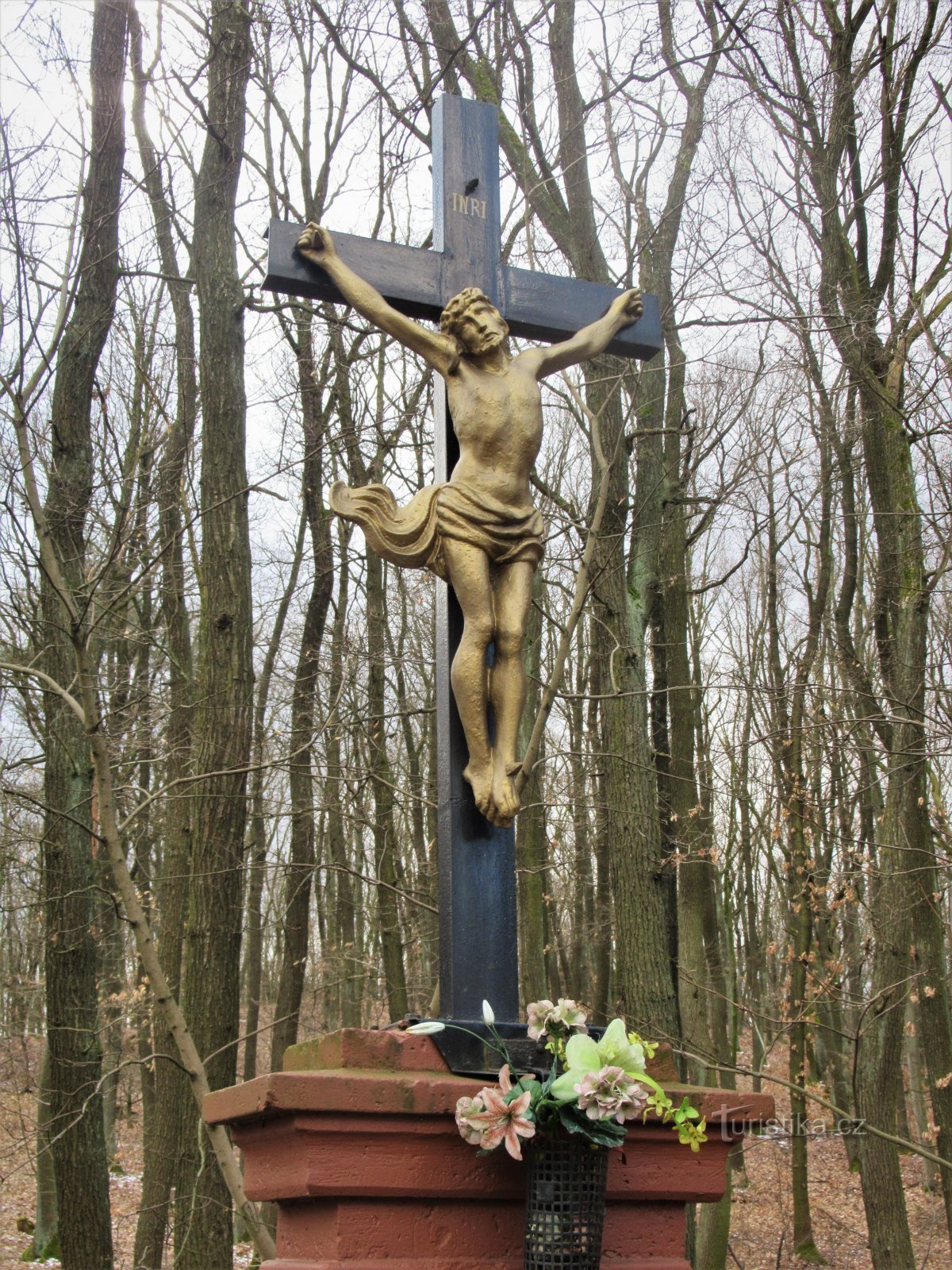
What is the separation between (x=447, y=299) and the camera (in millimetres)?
4289

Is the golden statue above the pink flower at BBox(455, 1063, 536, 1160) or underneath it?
above

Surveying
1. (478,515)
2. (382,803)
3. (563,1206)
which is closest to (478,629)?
(478,515)

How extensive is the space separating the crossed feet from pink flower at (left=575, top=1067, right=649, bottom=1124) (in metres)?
0.92

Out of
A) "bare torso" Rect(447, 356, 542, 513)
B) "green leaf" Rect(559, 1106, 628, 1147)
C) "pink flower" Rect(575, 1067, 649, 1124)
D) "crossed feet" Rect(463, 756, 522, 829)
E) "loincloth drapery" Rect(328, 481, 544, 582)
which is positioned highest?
"bare torso" Rect(447, 356, 542, 513)

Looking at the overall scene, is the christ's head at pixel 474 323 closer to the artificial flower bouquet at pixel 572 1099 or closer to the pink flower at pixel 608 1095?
the artificial flower bouquet at pixel 572 1099

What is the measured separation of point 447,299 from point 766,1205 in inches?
669

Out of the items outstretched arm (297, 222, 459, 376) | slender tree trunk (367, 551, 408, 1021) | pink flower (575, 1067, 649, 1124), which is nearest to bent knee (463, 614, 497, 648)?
outstretched arm (297, 222, 459, 376)

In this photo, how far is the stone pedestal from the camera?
2914 mm

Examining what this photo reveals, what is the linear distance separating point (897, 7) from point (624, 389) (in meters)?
3.52

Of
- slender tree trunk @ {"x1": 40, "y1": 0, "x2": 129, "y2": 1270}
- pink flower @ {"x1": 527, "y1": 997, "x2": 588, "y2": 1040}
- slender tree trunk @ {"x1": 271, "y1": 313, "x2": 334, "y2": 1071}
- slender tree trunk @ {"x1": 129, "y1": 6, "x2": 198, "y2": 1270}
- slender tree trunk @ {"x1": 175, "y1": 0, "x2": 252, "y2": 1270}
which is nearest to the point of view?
pink flower @ {"x1": 527, "y1": 997, "x2": 588, "y2": 1040}

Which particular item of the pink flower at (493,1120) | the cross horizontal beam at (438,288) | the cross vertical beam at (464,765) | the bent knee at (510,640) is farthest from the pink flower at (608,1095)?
the cross horizontal beam at (438,288)

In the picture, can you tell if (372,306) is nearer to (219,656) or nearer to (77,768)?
(219,656)

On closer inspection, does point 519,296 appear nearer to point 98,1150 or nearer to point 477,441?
point 477,441

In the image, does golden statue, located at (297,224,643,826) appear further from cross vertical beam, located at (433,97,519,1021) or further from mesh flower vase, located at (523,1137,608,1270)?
mesh flower vase, located at (523,1137,608,1270)
